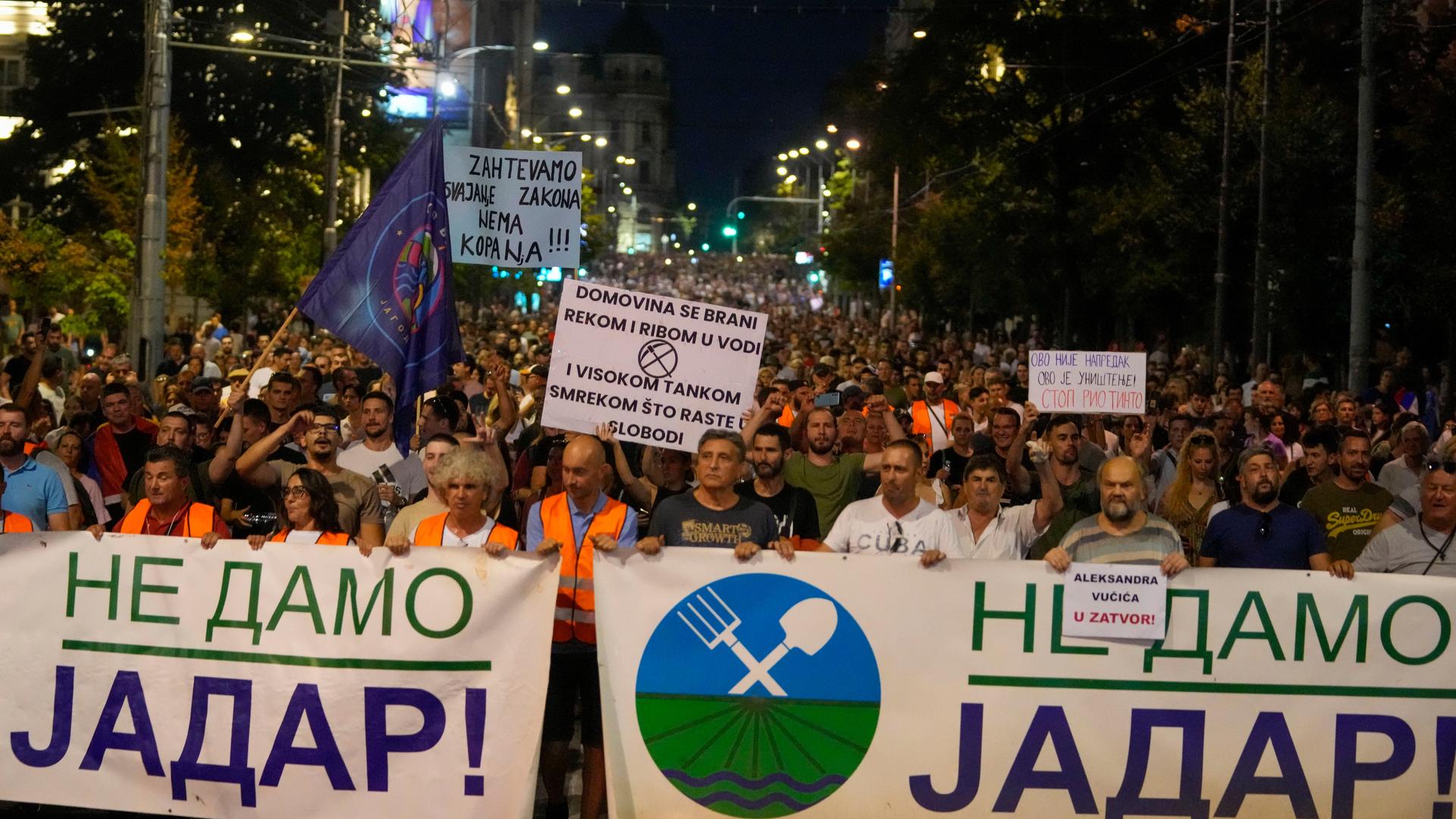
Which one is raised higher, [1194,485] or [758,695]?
[1194,485]

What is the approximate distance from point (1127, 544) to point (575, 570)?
2.06 metres

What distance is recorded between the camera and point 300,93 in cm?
4531

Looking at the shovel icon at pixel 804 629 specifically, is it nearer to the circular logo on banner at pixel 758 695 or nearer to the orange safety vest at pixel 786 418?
the circular logo on banner at pixel 758 695

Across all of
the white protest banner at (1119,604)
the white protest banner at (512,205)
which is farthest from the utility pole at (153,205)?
the white protest banner at (1119,604)

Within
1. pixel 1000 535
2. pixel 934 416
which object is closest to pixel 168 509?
pixel 1000 535

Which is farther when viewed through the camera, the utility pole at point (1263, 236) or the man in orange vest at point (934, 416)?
the utility pole at point (1263, 236)

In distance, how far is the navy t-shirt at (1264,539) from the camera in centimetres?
A: 763

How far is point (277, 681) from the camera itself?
696 cm

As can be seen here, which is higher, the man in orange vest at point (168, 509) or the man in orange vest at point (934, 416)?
the man in orange vest at point (934, 416)

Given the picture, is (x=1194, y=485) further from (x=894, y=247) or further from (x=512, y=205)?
(x=894, y=247)

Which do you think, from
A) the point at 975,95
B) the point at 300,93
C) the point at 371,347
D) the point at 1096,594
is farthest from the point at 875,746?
the point at 300,93

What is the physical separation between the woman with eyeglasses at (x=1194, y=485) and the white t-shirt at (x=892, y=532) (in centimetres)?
219

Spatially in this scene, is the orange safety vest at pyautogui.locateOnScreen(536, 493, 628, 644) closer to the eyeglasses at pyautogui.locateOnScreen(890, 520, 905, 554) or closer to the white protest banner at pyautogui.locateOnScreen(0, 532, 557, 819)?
the white protest banner at pyautogui.locateOnScreen(0, 532, 557, 819)

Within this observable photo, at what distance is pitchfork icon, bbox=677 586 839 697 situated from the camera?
689 cm
